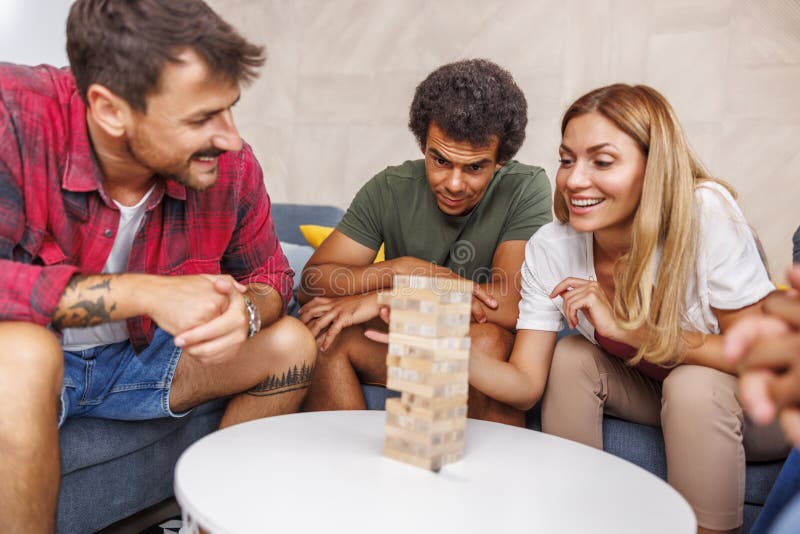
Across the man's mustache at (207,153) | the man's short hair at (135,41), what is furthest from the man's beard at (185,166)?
the man's short hair at (135,41)

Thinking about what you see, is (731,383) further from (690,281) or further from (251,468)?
(251,468)

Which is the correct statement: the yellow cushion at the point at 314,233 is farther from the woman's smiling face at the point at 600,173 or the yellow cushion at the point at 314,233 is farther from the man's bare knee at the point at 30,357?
the man's bare knee at the point at 30,357

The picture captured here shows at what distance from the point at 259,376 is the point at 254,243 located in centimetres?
35

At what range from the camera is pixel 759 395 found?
0.61m

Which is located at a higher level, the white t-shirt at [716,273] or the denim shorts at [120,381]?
the white t-shirt at [716,273]

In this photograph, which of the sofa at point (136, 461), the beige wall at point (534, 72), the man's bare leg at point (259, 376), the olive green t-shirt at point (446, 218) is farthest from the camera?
the beige wall at point (534, 72)

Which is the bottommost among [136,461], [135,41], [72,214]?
[136,461]

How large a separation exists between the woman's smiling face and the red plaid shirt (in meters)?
0.73

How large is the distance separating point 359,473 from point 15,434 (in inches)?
20.9

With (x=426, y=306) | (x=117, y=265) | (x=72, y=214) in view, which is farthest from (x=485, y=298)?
(x=72, y=214)

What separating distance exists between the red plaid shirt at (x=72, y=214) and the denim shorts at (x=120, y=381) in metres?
0.04

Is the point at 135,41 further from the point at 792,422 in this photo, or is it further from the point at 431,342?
the point at 792,422

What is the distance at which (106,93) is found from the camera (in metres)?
1.29

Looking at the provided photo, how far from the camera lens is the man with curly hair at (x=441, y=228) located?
185cm
